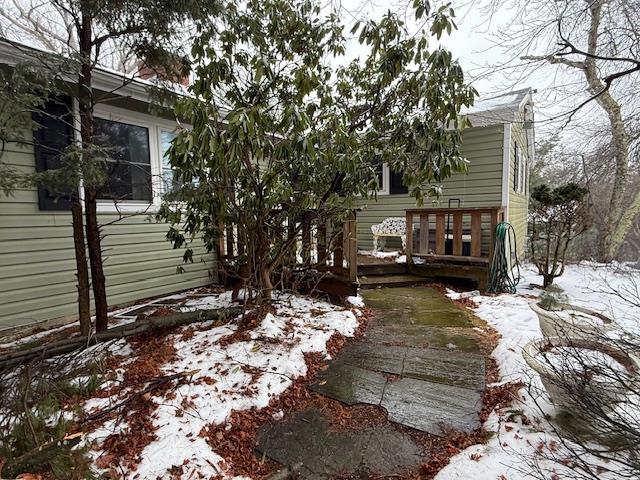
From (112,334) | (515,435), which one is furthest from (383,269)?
(112,334)

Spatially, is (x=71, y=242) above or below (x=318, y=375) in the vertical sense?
above

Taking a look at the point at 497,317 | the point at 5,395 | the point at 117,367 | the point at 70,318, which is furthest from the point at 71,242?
the point at 497,317

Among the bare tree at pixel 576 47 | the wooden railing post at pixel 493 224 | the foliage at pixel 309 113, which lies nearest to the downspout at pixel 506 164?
the bare tree at pixel 576 47

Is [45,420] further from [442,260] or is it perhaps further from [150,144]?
[442,260]

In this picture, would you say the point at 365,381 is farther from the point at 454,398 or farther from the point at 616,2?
the point at 616,2

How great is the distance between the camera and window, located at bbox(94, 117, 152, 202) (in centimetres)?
Answer: 444

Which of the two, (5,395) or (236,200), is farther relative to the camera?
(236,200)

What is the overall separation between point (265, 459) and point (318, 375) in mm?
966

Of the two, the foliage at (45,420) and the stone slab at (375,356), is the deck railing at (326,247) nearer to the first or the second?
the stone slab at (375,356)

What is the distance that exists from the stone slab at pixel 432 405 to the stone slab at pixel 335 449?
0.18 metres

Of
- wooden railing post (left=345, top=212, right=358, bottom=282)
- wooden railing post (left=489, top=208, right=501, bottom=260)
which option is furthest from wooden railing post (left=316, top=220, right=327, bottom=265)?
wooden railing post (left=489, top=208, right=501, bottom=260)

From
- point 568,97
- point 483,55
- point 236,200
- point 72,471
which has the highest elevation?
point 483,55

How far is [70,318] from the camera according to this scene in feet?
13.5

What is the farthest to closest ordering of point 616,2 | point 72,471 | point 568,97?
point 568,97 → point 616,2 → point 72,471
